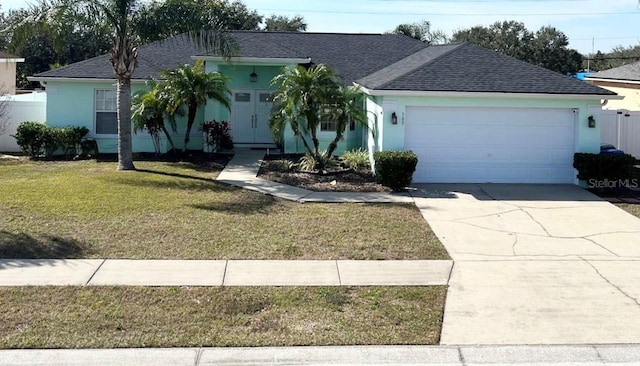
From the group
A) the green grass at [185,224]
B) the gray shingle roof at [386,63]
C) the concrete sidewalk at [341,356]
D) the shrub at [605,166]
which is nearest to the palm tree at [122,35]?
the gray shingle roof at [386,63]

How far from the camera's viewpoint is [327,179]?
1670 cm

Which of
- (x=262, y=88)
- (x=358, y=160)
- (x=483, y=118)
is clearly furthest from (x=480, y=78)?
(x=262, y=88)

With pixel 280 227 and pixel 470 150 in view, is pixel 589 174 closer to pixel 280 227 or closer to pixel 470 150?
pixel 470 150

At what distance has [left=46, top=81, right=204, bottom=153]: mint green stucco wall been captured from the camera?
68.5 feet

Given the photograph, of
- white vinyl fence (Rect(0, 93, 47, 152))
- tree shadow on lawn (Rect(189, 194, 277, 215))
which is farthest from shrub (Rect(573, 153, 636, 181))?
white vinyl fence (Rect(0, 93, 47, 152))

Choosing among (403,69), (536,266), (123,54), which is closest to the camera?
(536,266)

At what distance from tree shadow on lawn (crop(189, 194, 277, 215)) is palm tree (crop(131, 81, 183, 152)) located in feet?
19.6

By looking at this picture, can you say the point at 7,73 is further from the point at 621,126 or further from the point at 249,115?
the point at 621,126

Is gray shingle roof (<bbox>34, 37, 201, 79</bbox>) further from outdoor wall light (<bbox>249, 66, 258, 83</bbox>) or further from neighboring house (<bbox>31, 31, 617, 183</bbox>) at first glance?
neighboring house (<bbox>31, 31, 617, 183</bbox>)

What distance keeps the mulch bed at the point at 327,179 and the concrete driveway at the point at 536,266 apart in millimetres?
1463

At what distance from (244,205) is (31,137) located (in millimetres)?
10050

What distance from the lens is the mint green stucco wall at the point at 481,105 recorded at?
16.2 m

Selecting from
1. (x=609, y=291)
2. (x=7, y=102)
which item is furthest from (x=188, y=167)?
(x=609, y=291)

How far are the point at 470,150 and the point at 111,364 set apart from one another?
1202 centimetres
